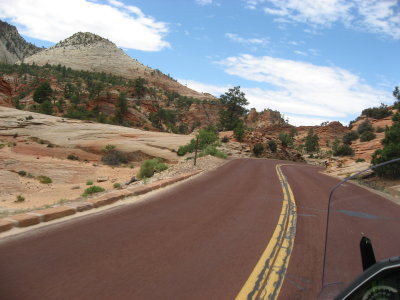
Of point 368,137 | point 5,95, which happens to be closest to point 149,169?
point 5,95

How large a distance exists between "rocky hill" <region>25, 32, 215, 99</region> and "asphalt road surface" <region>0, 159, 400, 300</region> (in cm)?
11319

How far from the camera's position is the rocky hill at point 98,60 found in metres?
117

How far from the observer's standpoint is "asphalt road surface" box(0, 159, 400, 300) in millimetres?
3629

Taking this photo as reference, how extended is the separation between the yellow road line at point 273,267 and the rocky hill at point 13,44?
133541 mm

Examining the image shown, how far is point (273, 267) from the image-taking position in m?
4.99

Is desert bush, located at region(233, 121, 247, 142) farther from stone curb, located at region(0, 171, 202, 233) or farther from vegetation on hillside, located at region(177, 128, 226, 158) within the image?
stone curb, located at region(0, 171, 202, 233)

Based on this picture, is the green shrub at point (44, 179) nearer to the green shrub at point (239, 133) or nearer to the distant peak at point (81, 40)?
the green shrub at point (239, 133)

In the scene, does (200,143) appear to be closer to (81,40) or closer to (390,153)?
(390,153)

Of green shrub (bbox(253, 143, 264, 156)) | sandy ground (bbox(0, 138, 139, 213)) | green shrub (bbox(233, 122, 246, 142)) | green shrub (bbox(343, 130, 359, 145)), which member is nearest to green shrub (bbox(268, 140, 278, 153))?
green shrub (bbox(253, 143, 264, 156))

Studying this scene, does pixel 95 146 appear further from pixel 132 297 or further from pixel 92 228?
pixel 132 297

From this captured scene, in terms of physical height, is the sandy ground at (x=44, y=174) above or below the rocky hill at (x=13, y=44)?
below

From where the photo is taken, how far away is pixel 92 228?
19.9 ft

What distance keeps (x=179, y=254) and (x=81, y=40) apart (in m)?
143

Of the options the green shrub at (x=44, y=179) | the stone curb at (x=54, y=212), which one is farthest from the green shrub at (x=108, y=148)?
the stone curb at (x=54, y=212)
